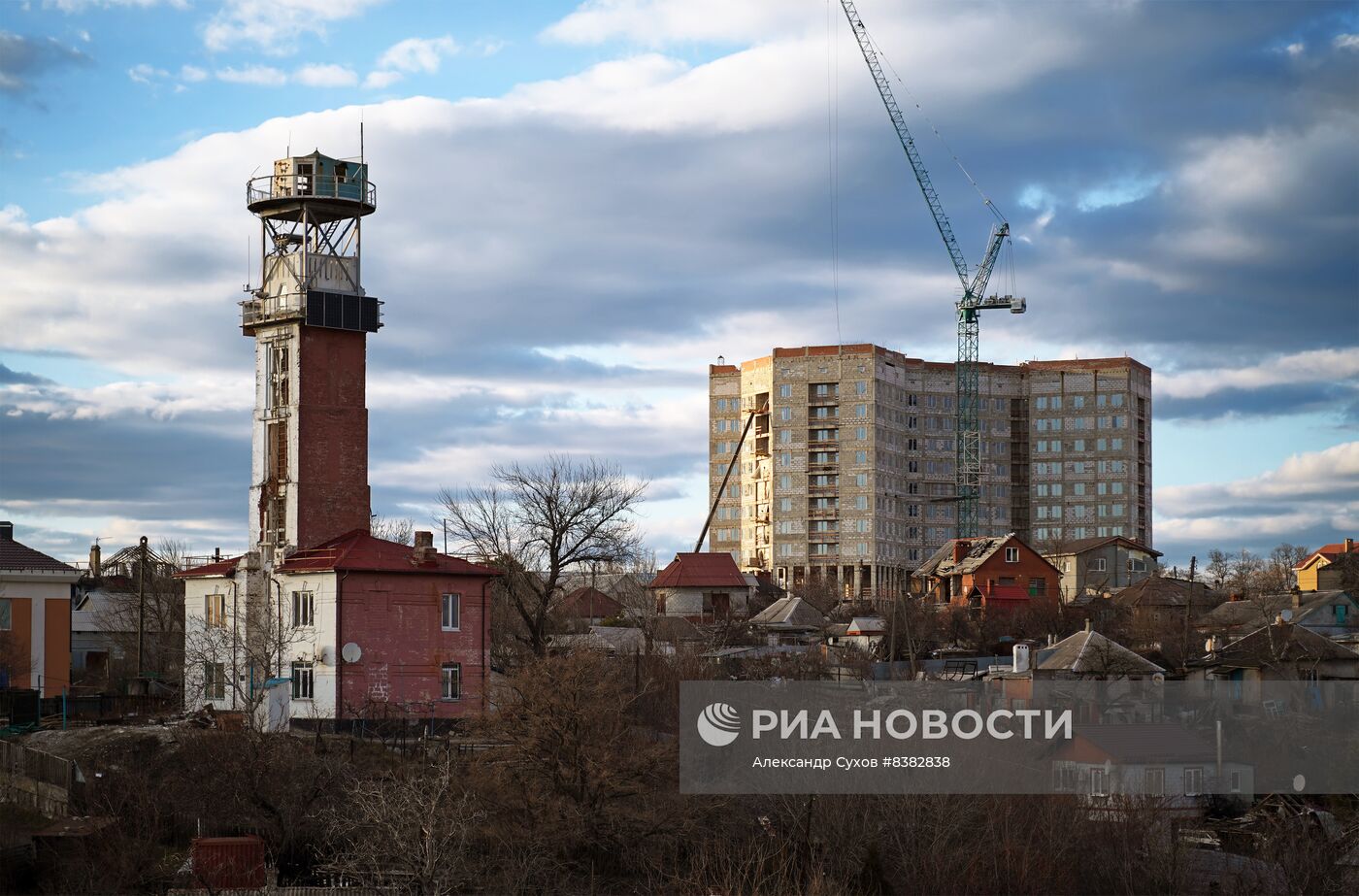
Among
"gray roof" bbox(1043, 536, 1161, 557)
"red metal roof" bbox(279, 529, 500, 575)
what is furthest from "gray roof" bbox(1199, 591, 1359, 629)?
"red metal roof" bbox(279, 529, 500, 575)

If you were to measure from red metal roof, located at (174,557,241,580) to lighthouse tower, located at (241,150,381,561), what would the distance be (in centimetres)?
119

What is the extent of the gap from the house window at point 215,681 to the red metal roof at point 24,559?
7423mm

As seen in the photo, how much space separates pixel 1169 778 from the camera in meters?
47.3

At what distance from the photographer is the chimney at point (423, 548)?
162 ft

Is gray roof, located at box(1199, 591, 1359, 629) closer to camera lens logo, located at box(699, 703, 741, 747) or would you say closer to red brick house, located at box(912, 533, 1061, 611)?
red brick house, located at box(912, 533, 1061, 611)

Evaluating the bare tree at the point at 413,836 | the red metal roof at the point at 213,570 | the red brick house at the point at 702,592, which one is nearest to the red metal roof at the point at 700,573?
the red brick house at the point at 702,592

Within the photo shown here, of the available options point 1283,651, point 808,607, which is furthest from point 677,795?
point 808,607

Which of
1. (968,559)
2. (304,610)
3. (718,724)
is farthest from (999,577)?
(718,724)

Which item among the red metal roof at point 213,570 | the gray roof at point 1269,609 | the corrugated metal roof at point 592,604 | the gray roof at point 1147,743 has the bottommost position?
the gray roof at point 1147,743

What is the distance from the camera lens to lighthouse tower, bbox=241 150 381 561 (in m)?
51.2

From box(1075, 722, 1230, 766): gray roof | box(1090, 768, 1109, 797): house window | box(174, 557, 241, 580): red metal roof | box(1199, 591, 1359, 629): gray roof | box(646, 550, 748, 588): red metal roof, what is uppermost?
box(174, 557, 241, 580): red metal roof

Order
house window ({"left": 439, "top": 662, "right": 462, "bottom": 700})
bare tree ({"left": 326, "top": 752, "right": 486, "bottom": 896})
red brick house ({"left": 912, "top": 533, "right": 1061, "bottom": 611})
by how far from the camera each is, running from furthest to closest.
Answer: red brick house ({"left": 912, "top": 533, "right": 1061, "bottom": 611}) → house window ({"left": 439, "top": 662, "right": 462, "bottom": 700}) → bare tree ({"left": 326, "top": 752, "right": 486, "bottom": 896})

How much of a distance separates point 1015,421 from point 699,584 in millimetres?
70545

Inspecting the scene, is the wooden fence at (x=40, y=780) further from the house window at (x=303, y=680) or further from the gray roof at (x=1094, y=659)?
the gray roof at (x=1094, y=659)
